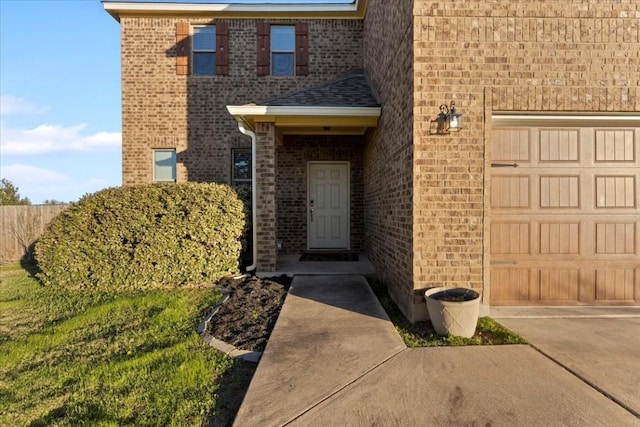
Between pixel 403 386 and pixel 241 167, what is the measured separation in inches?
287

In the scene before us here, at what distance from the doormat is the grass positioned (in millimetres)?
3407

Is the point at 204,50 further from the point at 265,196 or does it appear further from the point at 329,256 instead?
the point at 329,256

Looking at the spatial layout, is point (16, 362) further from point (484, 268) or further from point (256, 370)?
point (484, 268)

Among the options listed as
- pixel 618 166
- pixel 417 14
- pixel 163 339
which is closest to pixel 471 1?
pixel 417 14

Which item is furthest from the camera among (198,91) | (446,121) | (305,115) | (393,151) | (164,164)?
(164,164)

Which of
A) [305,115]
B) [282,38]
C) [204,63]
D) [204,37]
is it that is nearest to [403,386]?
[305,115]

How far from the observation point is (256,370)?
2.68 meters

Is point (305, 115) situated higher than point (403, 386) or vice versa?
point (305, 115)

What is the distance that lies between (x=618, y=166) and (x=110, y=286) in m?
7.80

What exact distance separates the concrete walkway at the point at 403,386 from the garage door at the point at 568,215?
1.43 metres

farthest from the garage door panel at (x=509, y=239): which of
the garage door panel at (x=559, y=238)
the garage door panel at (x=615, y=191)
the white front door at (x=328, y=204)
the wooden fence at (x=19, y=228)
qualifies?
the wooden fence at (x=19, y=228)

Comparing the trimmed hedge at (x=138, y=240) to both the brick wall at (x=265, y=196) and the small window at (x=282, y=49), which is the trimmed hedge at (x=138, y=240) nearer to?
the brick wall at (x=265, y=196)

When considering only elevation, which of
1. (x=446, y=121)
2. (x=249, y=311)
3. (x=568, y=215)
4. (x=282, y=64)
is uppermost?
(x=282, y=64)

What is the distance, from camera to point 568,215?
4.07m
